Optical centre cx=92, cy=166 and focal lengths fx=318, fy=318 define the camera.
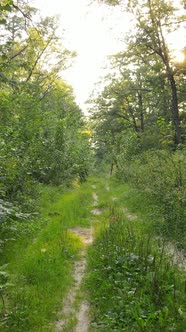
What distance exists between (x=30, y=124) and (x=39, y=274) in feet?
25.5

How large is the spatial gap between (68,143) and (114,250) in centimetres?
1191

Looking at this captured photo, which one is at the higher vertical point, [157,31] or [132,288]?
[157,31]

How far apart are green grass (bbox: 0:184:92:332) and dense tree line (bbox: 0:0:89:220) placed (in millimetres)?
890

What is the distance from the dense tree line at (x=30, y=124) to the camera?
6.19m

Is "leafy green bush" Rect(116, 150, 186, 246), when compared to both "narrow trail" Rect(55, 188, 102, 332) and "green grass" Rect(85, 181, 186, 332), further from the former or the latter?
"narrow trail" Rect(55, 188, 102, 332)

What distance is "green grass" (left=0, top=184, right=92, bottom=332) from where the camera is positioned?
408 centimetres

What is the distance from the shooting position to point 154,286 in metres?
4.35

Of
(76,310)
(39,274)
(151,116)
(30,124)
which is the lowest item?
(76,310)

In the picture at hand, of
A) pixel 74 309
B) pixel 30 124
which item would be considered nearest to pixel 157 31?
pixel 30 124

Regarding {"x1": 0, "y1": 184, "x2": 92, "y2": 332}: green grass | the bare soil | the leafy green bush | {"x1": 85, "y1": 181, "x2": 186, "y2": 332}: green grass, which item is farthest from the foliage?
the leafy green bush

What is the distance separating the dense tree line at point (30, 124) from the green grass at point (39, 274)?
89cm

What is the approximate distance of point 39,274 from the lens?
17.2 ft

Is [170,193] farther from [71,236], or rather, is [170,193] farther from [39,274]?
[39,274]

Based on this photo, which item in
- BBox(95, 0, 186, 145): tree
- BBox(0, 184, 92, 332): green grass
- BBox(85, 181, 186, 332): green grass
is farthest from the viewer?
BBox(95, 0, 186, 145): tree
